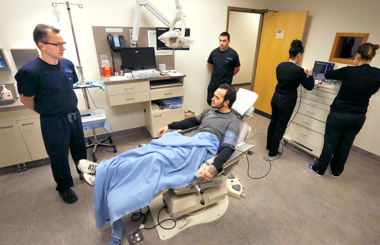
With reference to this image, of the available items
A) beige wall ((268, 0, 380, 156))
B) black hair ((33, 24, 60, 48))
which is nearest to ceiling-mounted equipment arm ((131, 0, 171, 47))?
black hair ((33, 24, 60, 48))

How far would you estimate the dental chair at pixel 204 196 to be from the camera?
4.78ft

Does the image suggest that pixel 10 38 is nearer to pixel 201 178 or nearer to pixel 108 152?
pixel 108 152

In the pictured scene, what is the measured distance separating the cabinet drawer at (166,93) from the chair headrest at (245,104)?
104 centimetres

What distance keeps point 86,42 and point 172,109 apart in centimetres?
135

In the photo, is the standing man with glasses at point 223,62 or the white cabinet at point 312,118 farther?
the standing man with glasses at point 223,62

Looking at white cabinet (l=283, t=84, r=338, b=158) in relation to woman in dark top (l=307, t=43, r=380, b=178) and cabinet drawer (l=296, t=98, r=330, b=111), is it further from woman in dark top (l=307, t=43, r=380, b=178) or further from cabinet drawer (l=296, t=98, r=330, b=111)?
woman in dark top (l=307, t=43, r=380, b=178)

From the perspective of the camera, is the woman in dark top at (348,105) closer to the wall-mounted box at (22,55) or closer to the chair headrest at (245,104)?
the chair headrest at (245,104)

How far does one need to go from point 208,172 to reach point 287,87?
153cm

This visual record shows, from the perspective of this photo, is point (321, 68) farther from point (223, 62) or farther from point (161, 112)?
point (161, 112)

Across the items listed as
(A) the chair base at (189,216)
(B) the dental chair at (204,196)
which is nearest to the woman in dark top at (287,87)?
(B) the dental chair at (204,196)

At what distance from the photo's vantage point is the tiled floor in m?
1.53

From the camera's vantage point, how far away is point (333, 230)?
1.61 meters

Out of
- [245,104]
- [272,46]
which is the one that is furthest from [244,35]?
[245,104]

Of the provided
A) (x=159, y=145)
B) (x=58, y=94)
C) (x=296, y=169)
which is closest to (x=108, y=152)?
(x=58, y=94)
